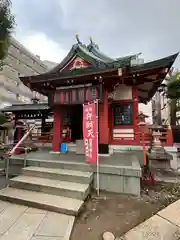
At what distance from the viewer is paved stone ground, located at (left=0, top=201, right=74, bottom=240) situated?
237 centimetres

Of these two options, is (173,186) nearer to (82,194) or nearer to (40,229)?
(82,194)

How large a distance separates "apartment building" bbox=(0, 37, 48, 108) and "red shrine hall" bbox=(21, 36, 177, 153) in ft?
51.0

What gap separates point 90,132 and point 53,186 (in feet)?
6.24

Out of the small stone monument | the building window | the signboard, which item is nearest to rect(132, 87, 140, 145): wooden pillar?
the building window

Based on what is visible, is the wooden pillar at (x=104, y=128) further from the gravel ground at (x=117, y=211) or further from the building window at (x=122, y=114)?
the gravel ground at (x=117, y=211)

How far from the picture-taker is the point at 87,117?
4.71 m

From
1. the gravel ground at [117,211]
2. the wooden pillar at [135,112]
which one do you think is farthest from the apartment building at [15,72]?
the gravel ground at [117,211]

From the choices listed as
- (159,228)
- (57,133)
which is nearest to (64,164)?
(57,133)

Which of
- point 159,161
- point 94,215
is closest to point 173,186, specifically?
point 159,161

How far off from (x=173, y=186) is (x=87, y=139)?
325 centimetres

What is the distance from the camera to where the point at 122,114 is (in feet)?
24.4

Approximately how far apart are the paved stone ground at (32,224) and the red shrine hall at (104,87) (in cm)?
372

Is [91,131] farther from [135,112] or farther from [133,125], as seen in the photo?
[135,112]

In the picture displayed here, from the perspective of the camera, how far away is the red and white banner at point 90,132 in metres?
4.40
